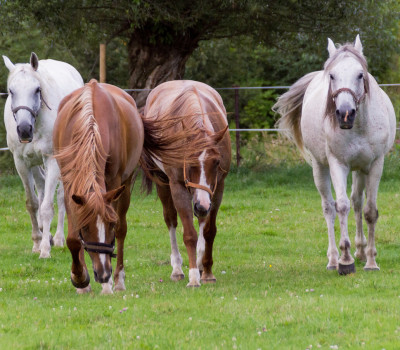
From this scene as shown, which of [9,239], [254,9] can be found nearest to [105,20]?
[254,9]

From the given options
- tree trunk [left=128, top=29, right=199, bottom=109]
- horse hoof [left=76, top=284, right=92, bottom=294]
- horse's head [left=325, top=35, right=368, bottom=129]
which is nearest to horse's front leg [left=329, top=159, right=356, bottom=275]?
horse's head [left=325, top=35, right=368, bottom=129]

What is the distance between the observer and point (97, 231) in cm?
573

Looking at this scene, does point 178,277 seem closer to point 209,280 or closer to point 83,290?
point 209,280

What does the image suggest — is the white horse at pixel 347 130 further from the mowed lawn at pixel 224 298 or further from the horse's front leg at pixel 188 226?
the horse's front leg at pixel 188 226

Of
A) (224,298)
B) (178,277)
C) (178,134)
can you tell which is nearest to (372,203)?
(178,277)

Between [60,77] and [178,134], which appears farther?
[60,77]

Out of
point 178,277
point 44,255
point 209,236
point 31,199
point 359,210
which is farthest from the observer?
point 31,199

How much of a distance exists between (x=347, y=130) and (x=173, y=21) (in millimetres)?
8517

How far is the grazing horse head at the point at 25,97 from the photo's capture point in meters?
8.59

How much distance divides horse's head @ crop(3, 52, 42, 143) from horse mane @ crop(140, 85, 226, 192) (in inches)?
57.5

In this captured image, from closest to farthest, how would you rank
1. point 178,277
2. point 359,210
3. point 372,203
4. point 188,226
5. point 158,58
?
point 188,226 → point 178,277 → point 372,203 → point 359,210 → point 158,58

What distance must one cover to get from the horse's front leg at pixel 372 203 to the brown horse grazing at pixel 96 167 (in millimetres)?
2375


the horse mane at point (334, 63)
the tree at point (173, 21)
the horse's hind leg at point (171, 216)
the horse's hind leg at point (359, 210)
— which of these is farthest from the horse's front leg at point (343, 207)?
the tree at point (173, 21)

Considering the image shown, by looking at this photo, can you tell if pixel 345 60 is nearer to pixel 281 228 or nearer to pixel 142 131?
pixel 142 131
